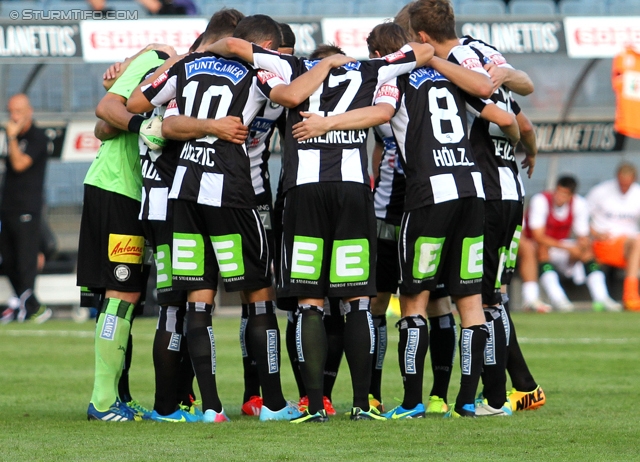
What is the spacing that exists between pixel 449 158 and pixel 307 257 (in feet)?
2.94

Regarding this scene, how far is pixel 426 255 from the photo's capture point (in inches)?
210

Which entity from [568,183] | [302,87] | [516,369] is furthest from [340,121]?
[568,183]

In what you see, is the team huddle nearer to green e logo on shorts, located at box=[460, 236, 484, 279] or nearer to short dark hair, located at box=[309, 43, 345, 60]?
green e logo on shorts, located at box=[460, 236, 484, 279]

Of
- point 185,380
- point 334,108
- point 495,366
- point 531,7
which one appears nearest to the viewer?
point 334,108

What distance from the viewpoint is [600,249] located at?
1459 cm

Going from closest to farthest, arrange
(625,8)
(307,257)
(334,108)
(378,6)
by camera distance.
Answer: (307,257) → (334,108) → (625,8) → (378,6)

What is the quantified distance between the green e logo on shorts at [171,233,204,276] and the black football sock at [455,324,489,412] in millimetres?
1386

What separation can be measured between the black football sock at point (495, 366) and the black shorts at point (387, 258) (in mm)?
584

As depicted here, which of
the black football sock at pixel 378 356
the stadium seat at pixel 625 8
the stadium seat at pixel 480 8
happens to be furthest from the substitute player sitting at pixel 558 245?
the black football sock at pixel 378 356

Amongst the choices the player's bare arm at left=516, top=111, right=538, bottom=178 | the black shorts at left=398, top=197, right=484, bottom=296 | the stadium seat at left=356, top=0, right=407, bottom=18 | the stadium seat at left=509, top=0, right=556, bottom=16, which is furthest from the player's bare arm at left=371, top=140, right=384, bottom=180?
the stadium seat at left=509, top=0, right=556, bottom=16

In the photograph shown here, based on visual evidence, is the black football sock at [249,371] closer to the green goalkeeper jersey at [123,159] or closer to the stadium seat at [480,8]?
the green goalkeeper jersey at [123,159]

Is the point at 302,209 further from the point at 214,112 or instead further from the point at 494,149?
the point at 494,149

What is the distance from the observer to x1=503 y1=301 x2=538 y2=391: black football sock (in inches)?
240

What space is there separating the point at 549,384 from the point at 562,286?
314 inches
